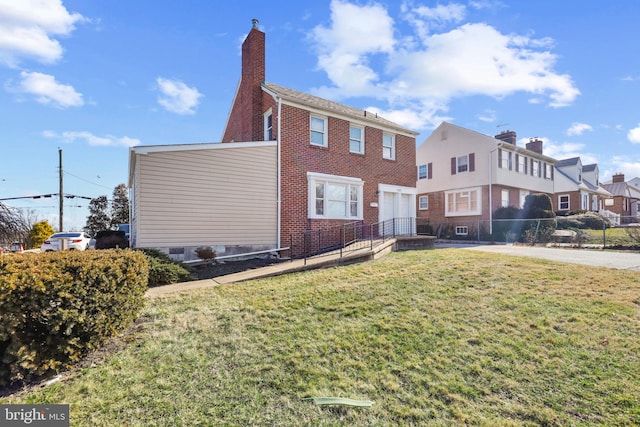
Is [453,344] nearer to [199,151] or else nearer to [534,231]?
[199,151]

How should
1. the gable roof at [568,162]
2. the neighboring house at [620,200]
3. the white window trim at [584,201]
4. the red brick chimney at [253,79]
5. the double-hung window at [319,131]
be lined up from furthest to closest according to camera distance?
the neighboring house at [620,200] → the gable roof at [568,162] → the white window trim at [584,201] → the red brick chimney at [253,79] → the double-hung window at [319,131]

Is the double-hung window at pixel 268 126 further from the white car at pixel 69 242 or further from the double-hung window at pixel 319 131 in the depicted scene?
the white car at pixel 69 242

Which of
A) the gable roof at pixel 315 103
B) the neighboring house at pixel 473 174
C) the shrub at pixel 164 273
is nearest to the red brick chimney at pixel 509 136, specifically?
the neighboring house at pixel 473 174

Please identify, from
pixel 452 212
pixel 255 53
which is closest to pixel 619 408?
pixel 255 53

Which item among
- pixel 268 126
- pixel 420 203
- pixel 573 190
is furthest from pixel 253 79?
pixel 573 190

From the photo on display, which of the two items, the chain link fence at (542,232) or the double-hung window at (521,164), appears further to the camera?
the double-hung window at (521,164)

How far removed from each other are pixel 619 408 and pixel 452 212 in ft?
72.2

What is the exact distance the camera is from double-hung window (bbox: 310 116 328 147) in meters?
13.2

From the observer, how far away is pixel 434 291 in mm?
6500

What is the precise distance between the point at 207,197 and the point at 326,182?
15.2ft

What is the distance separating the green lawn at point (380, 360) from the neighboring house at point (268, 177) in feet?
15.5

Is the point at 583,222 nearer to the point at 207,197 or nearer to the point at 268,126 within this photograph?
the point at 268,126

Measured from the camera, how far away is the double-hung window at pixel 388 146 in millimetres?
15362

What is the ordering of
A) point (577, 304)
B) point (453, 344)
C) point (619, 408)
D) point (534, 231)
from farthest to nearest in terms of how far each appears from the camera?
point (534, 231) → point (577, 304) → point (453, 344) → point (619, 408)
